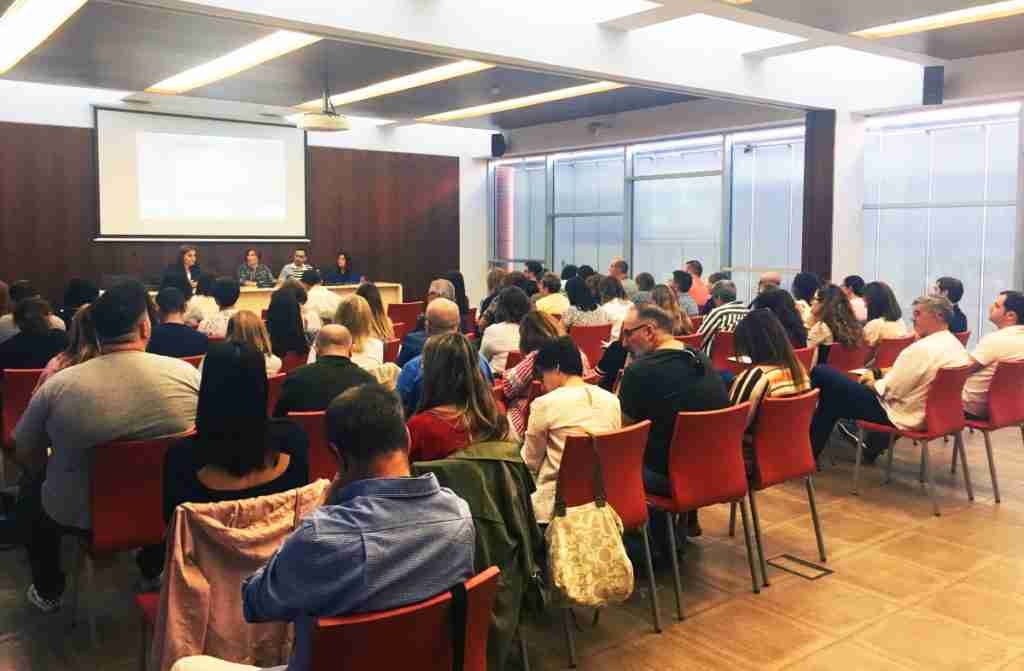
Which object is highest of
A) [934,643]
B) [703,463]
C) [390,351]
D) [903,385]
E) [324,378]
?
[324,378]

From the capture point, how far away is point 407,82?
10016 mm

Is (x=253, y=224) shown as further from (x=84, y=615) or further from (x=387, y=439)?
(x=387, y=439)

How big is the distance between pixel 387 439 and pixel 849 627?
8.21 feet

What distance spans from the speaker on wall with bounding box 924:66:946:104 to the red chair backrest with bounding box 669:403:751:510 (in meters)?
7.14

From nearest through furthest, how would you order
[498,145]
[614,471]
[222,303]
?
[614,471]
[222,303]
[498,145]

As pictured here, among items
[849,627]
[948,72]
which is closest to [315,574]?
[849,627]

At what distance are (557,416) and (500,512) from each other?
73 cm

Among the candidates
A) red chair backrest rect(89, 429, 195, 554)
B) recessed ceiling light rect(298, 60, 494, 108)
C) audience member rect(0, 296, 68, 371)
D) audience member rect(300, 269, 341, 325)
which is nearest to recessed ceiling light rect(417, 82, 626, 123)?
recessed ceiling light rect(298, 60, 494, 108)

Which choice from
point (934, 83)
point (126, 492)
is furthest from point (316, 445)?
point (934, 83)

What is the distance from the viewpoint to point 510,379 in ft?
13.4

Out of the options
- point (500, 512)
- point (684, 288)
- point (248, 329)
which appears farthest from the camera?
point (684, 288)

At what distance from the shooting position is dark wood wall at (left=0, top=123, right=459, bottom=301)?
11.0m

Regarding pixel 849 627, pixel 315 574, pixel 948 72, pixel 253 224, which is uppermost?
pixel 948 72

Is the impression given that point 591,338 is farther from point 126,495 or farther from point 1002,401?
point 126,495
